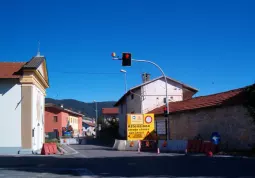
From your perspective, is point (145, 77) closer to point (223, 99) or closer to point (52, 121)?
point (223, 99)

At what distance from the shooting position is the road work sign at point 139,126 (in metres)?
35.3

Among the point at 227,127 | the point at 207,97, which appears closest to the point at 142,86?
the point at 207,97

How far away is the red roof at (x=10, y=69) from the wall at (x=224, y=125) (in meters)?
16.1

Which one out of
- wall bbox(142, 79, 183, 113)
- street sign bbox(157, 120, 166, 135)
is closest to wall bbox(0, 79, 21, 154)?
street sign bbox(157, 120, 166, 135)

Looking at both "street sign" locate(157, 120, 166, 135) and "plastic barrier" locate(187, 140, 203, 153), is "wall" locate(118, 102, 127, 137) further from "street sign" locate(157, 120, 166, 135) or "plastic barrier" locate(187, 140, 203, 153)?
"plastic barrier" locate(187, 140, 203, 153)

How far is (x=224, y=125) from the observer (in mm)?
29891

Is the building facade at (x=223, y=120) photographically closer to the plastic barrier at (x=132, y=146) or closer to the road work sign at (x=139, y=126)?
the road work sign at (x=139, y=126)

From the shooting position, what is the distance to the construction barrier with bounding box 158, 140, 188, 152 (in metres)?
30.5

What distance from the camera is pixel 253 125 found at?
26.7 meters

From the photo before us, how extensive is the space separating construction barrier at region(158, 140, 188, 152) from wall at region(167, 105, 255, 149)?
2958 mm

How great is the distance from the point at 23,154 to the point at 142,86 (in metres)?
25.0

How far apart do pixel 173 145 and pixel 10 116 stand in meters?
13.5

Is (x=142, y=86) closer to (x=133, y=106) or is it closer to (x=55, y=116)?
(x=133, y=106)

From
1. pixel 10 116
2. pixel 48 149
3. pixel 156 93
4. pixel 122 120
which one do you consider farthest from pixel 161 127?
pixel 122 120
